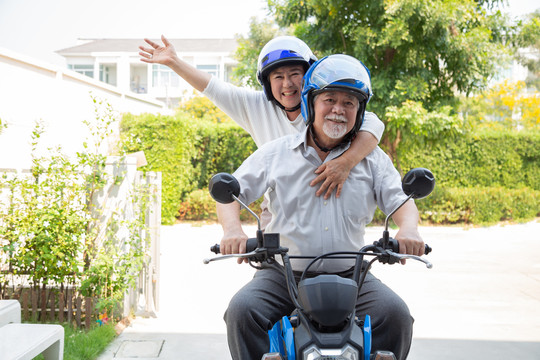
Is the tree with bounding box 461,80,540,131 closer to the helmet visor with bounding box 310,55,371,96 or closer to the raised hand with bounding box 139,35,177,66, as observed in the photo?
the raised hand with bounding box 139,35,177,66

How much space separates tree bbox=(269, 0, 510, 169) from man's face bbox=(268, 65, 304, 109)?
349 inches

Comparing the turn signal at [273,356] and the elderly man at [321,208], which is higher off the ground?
the elderly man at [321,208]

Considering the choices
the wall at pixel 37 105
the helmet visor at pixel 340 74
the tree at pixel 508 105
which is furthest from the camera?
the tree at pixel 508 105

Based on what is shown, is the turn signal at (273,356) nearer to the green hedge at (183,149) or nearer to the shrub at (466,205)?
the green hedge at (183,149)

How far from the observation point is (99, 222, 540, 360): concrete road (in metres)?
4.55

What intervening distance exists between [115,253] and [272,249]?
3.11 m

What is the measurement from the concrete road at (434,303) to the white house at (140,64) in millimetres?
44917

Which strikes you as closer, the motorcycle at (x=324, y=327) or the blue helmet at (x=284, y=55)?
the motorcycle at (x=324, y=327)

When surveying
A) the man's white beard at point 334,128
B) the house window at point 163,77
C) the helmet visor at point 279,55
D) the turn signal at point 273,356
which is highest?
the house window at point 163,77

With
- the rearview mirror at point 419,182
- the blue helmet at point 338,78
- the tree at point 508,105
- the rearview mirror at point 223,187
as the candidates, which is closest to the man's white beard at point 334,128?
the blue helmet at point 338,78

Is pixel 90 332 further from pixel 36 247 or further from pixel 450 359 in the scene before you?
pixel 450 359

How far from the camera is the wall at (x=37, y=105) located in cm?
791

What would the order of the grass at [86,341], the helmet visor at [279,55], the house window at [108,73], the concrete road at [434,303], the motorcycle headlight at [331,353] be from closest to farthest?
the motorcycle headlight at [331,353]
the helmet visor at [279,55]
the grass at [86,341]
the concrete road at [434,303]
the house window at [108,73]

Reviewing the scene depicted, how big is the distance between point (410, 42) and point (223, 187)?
35.3ft
